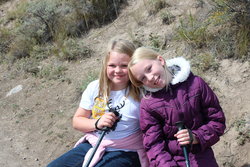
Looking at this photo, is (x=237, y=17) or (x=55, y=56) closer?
(x=237, y=17)

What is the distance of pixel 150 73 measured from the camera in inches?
106

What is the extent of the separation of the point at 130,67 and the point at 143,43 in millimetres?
→ 3524

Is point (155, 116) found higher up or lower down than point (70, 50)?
higher up

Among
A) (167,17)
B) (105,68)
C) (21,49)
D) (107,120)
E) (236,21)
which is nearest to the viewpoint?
(107,120)

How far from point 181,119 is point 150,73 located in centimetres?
40

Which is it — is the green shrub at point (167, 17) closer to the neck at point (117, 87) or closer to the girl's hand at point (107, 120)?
the neck at point (117, 87)

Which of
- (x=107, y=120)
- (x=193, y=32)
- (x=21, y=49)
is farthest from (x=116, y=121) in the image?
(x=21, y=49)

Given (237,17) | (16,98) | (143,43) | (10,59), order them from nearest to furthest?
1. (237,17)
2. (143,43)
3. (16,98)
4. (10,59)

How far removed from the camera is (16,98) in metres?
6.96

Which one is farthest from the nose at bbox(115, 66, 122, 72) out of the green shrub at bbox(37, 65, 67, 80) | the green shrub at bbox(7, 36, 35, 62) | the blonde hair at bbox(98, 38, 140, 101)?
the green shrub at bbox(7, 36, 35, 62)

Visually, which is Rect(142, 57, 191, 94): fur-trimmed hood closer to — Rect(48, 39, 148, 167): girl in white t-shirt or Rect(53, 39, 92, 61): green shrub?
Rect(48, 39, 148, 167): girl in white t-shirt

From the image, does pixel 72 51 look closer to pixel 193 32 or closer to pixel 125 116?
pixel 193 32

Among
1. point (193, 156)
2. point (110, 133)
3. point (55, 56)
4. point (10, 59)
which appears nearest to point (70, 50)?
point (55, 56)

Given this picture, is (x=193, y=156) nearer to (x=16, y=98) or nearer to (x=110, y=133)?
(x=110, y=133)
